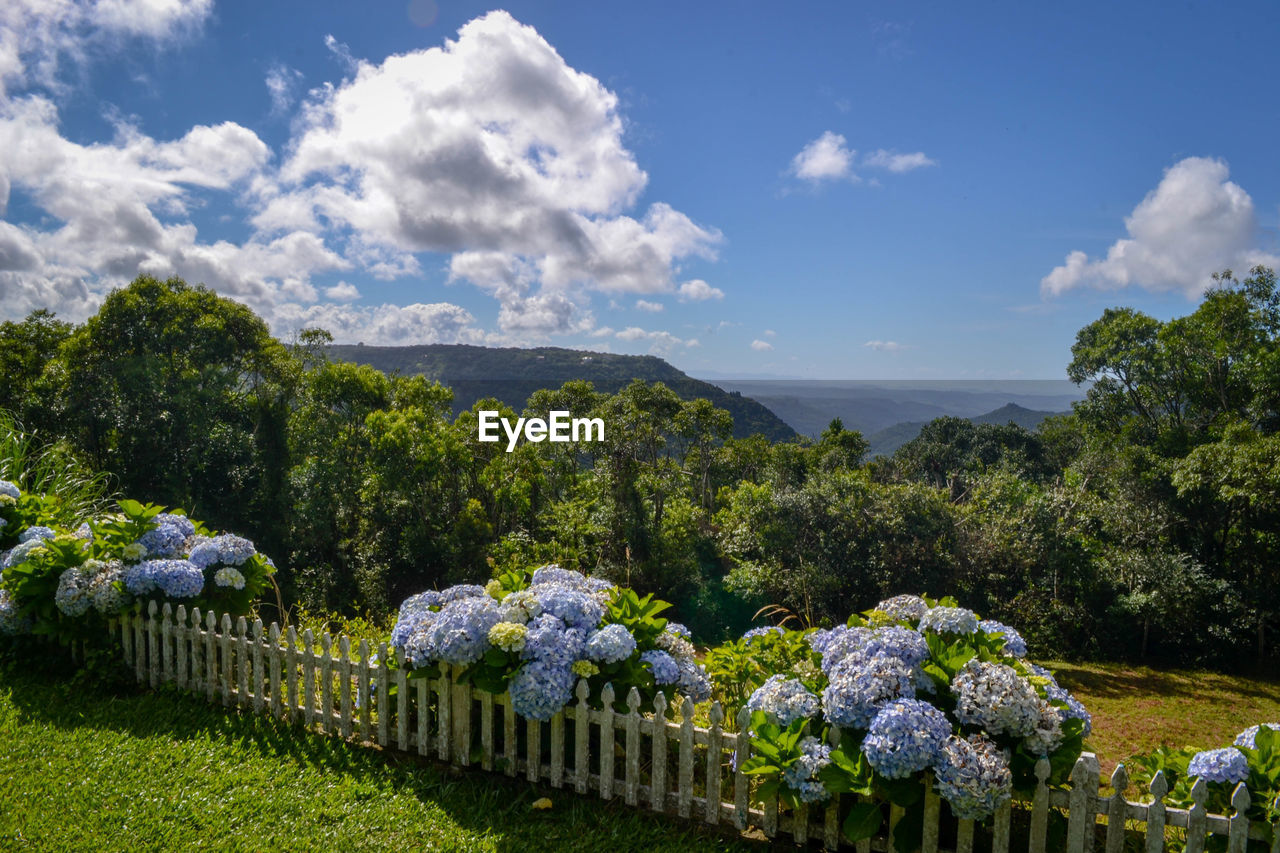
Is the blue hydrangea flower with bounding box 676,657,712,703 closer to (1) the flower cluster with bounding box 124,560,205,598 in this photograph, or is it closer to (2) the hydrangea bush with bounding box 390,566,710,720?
(2) the hydrangea bush with bounding box 390,566,710,720

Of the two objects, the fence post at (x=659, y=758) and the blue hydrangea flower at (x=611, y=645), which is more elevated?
the blue hydrangea flower at (x=611, y=645)

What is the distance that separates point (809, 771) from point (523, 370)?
265 ft

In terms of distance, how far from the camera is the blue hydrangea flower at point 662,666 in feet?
12.2

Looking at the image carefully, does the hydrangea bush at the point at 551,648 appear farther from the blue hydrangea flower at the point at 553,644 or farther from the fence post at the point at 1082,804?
the fence post at the point at 1082,804

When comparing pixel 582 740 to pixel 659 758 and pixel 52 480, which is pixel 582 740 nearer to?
pixel 659 758

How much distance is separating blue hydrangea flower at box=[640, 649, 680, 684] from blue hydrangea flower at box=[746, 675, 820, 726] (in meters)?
0.52

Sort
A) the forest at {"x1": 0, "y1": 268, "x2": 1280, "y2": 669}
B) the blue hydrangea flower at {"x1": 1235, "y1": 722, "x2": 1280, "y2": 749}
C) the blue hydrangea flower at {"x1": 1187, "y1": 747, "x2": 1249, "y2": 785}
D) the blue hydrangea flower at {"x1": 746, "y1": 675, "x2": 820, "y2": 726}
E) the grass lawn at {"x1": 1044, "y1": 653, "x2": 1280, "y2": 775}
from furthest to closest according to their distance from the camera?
the forest at {"x1": 0, "y1": 268, "x2": 1280, "y2": 669} < the grass lawn at {"x1": 1044, "y1": 653, "x2": 1280, "y2": 775} < the blue hydrangea flower at {"x1": 746, "y1": 675, "x2": 820, "y2": 726} < the blue hydrangea flower at {"x1": 1235, "y1": 722, "x2": 1280, "y2": 749} < the blue hydrangea flower at {"x1": 1187, "y1": 747, "x2": 1249, "y2": 785}

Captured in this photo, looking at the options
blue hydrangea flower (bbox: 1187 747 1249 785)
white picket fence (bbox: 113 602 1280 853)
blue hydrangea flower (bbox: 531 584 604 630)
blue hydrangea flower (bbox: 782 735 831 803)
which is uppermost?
blue hydrangea flower (bbox: 531 584 604 630)

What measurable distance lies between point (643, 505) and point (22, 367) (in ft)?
60.0

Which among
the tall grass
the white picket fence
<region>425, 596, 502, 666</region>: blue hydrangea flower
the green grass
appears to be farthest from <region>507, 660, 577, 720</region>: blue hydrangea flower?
the tall grass

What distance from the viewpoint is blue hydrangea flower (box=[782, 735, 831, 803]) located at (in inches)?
122

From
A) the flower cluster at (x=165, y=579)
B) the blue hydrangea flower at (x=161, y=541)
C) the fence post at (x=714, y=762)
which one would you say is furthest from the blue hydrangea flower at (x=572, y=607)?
the blue hydrangea flower at (x=161, y=541)

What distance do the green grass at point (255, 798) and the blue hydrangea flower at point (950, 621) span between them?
4.75ft

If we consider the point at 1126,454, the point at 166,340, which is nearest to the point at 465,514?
the point at 166,340
